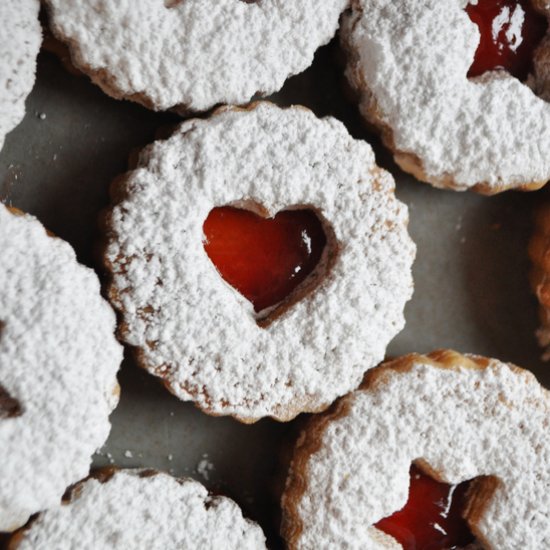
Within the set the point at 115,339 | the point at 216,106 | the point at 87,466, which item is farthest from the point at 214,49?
the point at 87,466

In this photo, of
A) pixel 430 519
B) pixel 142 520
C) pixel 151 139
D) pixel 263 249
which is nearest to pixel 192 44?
pixel 151 139

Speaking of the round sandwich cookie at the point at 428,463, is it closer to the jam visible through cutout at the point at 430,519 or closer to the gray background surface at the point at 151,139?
the jam visible through cutout at the point at 430,519

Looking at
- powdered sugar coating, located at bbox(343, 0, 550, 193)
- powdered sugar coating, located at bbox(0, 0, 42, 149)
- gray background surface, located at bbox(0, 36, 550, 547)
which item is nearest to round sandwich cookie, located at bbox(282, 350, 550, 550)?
gray background surface, located at bbox(0, 36, 550, 547)

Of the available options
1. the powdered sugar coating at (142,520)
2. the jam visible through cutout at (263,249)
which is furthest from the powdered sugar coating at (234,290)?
the powdered sugar coating at (142,520)

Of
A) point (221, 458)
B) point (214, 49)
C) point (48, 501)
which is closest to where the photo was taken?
point (48, 501)

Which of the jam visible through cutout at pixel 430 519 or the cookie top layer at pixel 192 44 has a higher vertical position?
the cookie top layer at pixel 192 44

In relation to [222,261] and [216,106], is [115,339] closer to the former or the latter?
[222,261]
